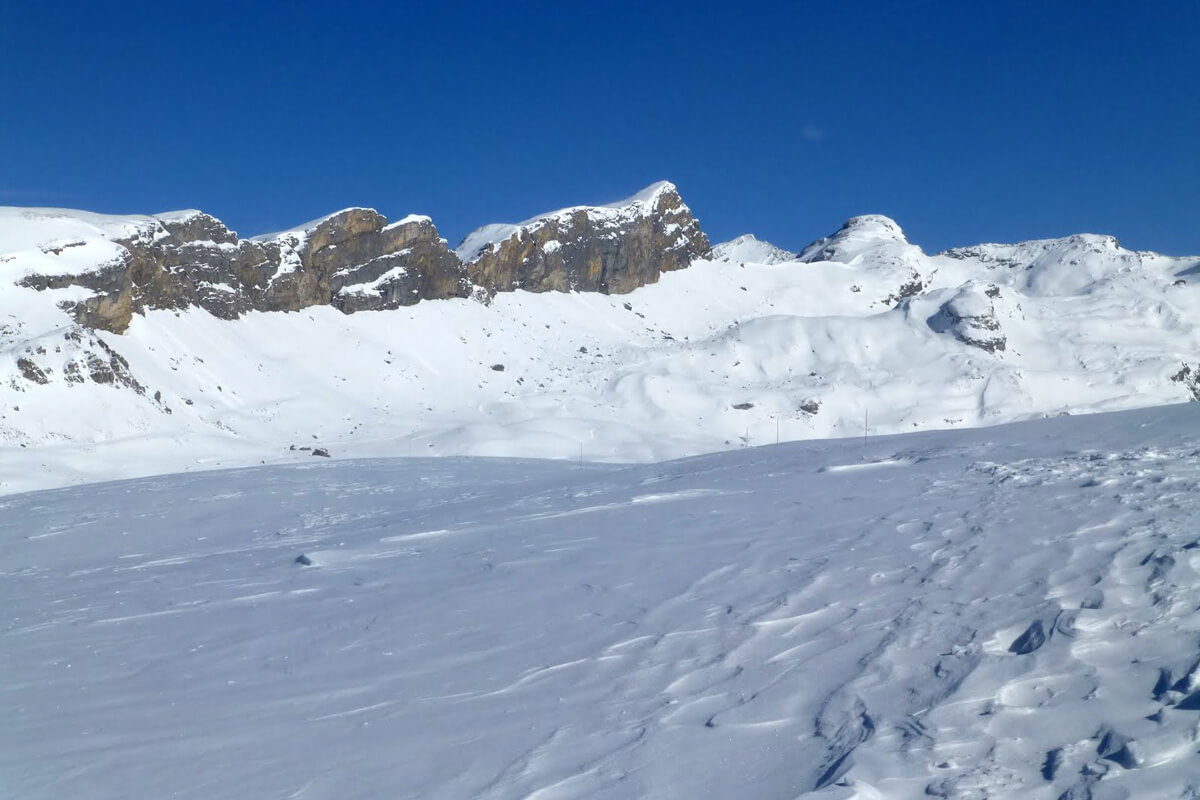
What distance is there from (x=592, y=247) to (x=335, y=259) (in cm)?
1670

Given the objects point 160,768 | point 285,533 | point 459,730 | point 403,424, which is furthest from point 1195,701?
point 403,424

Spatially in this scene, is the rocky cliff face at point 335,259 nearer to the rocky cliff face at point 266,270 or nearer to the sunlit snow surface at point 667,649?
the rocky cliff face at point 266,270

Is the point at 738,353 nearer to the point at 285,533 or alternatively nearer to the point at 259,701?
the point at 285,533

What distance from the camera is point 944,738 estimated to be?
13.1 ft

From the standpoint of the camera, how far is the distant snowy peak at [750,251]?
126938 mm

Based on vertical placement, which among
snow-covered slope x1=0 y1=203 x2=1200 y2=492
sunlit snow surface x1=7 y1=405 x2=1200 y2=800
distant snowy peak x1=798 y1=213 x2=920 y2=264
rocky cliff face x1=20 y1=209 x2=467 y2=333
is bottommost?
sunlit snow surface x1=7 y1=405 x2=1200 y2=800

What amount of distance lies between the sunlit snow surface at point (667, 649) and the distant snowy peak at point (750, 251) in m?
116

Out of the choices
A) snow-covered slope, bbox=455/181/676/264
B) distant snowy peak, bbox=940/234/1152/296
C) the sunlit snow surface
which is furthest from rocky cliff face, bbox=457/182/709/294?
the sunlit snow surface

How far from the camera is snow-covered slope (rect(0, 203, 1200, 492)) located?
33219 millimetres

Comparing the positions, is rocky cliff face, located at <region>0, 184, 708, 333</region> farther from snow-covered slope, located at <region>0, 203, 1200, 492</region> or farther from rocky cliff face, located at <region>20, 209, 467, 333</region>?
snow-covered slope, located at <region>0, 203, 1200, 492</region>

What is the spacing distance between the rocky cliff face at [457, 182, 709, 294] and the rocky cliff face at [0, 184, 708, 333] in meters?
0.08

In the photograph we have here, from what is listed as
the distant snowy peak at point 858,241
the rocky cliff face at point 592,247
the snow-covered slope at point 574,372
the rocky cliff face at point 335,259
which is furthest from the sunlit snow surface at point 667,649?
the distant snowy peak at point 858,241

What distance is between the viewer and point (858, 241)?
280ft

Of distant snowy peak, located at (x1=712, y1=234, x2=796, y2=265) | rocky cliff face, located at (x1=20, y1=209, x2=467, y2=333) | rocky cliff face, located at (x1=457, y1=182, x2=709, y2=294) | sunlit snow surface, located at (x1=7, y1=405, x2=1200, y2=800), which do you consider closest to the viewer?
sunlit snow surface, located at (x1=7, y1=405, x2=1200, y2=800)
